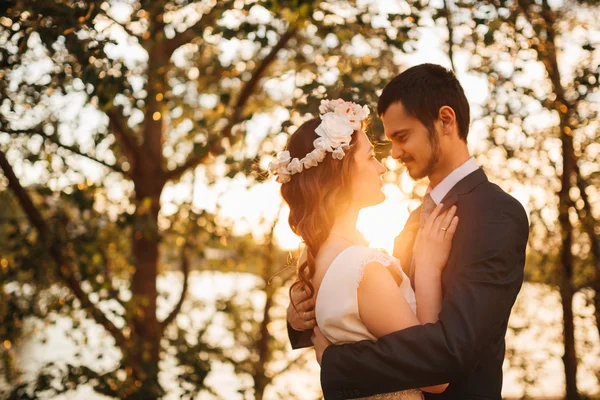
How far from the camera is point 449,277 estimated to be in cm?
222

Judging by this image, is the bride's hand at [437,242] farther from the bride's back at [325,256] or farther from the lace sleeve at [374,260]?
Answer: the bride's back at [325,256]

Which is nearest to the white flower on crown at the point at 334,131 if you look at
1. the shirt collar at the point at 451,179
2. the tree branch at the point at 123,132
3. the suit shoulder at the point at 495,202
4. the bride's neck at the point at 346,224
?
the bride's neck at the point at 346,224

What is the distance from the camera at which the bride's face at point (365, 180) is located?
2467 mm

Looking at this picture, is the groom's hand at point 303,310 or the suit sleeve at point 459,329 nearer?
the suit sleeve at point 459,329

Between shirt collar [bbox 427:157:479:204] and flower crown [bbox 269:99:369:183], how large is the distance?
369 millimetres

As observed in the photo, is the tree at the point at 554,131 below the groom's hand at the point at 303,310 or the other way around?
the other way around

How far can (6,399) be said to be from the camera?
15.6 ft

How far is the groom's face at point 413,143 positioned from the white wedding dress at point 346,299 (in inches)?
16.1

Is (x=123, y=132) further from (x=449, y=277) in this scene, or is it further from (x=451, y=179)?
(x=449, y=277)

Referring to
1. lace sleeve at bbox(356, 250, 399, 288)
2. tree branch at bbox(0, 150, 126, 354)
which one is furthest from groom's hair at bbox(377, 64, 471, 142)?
tree branch at bbox(0, 150, 126, 354)

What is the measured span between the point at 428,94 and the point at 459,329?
90 cm

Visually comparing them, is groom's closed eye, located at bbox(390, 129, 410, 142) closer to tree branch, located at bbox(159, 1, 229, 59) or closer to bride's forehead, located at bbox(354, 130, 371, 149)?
bride's forehead, located at bbox(354, 130, 371, 149)

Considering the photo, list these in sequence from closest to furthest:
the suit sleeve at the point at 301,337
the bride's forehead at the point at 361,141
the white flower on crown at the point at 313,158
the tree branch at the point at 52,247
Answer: the white flower on crown at the point at 313,158 < the bride's forehead at the point at 361,141 < the suit sleeve at the point at 301,337 < the tree branch at the point at 52,247

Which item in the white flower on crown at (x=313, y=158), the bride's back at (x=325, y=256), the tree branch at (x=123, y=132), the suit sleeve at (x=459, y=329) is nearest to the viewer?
the suit sleeve at (x=459, y=329)
